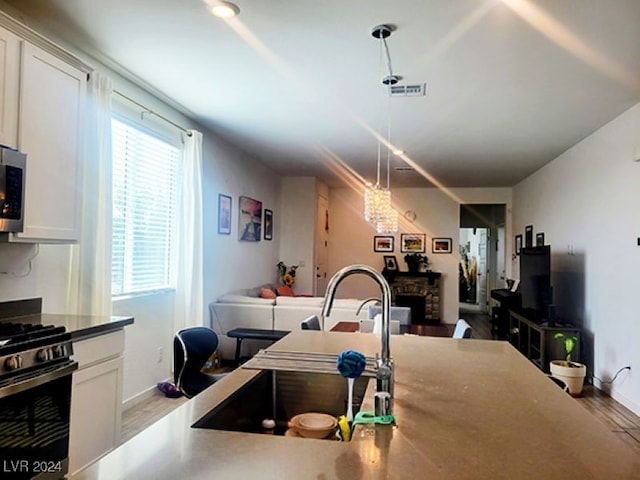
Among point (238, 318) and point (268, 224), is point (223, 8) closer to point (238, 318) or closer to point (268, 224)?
point (238, 318)

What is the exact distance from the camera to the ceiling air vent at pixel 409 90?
3.50 m

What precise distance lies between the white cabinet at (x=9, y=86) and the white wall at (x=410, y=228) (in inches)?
279

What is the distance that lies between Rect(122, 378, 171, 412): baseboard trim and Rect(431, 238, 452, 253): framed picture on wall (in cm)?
614

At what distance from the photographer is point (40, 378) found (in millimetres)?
1900

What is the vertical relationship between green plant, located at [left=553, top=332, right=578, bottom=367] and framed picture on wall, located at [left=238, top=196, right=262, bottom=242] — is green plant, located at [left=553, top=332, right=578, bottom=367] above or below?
below

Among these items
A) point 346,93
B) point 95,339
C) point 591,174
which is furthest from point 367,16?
point 591,174

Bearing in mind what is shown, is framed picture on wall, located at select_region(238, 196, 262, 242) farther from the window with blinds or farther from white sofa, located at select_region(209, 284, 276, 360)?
the window with blinds

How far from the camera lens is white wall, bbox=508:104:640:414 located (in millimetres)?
3879

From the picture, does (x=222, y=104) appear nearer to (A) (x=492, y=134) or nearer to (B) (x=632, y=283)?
(A) (x=492, y=134)

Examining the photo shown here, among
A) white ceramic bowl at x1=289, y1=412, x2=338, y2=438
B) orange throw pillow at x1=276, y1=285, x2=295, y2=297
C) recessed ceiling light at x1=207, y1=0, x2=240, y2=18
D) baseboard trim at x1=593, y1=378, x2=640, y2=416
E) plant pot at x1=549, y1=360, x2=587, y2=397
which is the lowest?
baseboard trim at x1=593, y1=378, x2=640, y2=416

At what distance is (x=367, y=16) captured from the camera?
2.47 m

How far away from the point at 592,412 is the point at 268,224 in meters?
5.05

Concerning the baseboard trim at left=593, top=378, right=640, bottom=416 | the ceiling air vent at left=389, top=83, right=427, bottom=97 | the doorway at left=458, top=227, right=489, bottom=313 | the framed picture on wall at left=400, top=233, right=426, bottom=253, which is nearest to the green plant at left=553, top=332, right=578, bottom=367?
the baseboard trim at left=593, top=378, right=640, bottom=416

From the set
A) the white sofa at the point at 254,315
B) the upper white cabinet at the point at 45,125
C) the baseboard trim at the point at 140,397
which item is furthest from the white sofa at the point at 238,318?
the upper white cabinet at the point at 45,125
